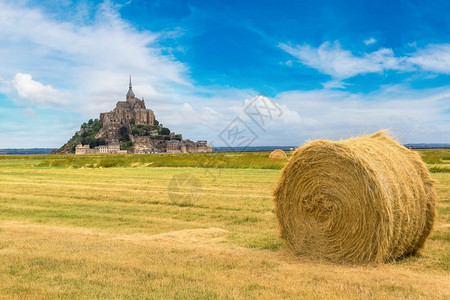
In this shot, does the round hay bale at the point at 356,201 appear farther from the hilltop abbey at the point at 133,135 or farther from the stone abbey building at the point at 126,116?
the stone abbey building at the point at 126,116

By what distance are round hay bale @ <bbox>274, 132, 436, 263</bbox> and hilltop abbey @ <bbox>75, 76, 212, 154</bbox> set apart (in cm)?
15533

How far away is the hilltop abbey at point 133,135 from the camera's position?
533 ft

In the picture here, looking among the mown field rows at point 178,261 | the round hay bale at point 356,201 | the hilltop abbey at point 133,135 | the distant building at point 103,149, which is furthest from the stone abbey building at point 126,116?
the round hay bale at point 356,201

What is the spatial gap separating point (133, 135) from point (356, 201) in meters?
169

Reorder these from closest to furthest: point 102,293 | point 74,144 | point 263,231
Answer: point 102,293 < point 263,231 < point 74,144

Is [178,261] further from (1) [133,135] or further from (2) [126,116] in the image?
(2) [126,116]

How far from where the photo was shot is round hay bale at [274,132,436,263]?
7168mm

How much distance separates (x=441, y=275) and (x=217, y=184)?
14670 mm

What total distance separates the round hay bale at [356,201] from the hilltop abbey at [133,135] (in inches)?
6115

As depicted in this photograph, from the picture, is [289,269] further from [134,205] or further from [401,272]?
[134,205]

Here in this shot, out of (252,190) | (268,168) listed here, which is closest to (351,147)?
(252,190)

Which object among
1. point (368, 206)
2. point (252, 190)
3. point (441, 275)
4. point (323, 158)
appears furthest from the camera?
point (252, 190)

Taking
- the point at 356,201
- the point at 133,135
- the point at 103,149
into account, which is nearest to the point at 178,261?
the point at 356,201

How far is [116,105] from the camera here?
7219 inches
